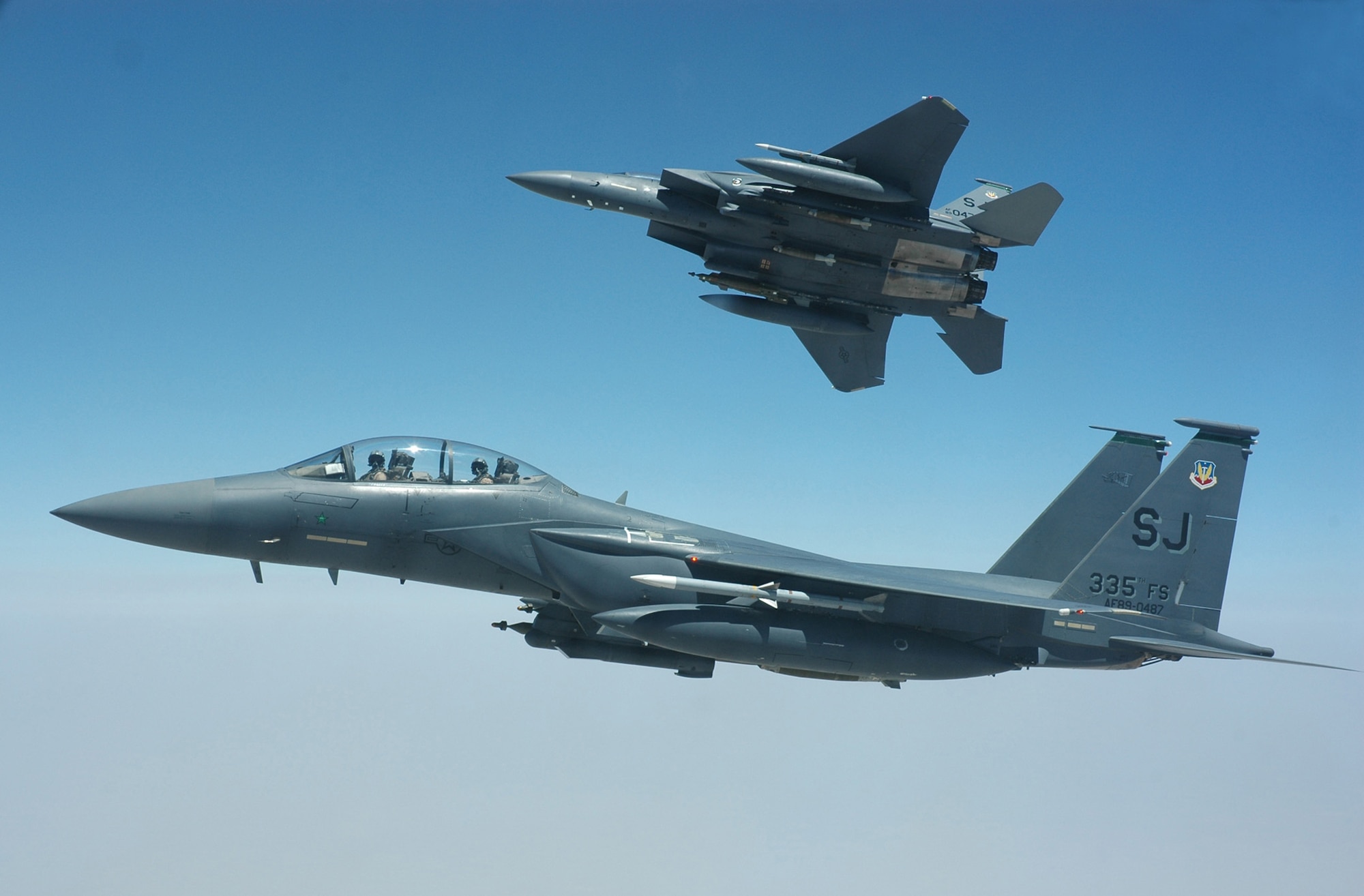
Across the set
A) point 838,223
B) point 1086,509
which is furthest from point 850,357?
point 1086,509

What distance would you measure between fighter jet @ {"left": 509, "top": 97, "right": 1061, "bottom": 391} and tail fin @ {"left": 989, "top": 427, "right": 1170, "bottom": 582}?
3.63 meters

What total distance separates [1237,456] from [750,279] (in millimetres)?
7551

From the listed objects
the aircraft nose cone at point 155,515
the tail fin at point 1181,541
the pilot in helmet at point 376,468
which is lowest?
the aircraft nose cone at point 155,515

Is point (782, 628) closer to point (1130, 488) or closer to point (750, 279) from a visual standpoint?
point (750, 279)

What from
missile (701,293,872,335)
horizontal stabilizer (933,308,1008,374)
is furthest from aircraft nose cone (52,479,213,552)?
horizontal stabilizer (933,308,1008,374)

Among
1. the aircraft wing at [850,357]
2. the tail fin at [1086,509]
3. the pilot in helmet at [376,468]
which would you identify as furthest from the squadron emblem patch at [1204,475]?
the pilot in helmet at [376,468]

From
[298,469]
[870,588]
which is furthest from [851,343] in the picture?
[298,469]

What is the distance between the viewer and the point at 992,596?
12156mm

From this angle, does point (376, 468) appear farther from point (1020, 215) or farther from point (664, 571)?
point (1020, 215)

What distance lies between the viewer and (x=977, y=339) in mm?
15039

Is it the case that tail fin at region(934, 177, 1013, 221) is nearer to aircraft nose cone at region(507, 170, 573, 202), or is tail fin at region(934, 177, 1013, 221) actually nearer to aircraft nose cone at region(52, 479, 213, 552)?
aircraft nose cone at region(507, 170, 573, 202)

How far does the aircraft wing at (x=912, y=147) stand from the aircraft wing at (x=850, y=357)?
9.08ft

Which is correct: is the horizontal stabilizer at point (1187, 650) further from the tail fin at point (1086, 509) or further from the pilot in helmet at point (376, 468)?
the pilot in helmet at point (376, 468)

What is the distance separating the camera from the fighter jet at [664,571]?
11.1 meters
